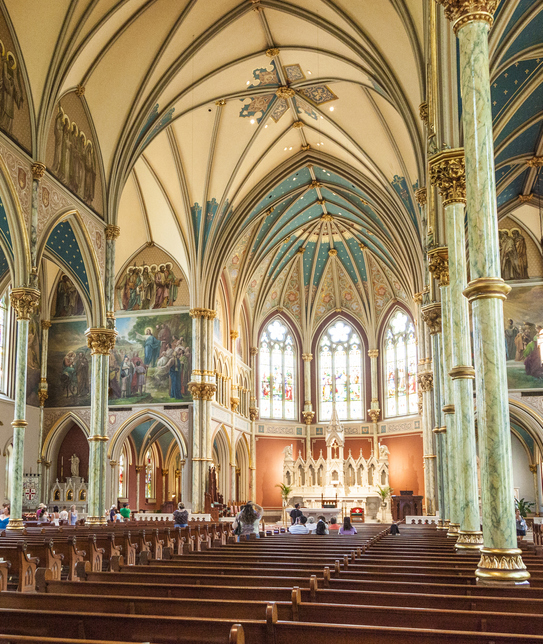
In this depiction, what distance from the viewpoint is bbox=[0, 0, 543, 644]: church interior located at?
7.76 metres

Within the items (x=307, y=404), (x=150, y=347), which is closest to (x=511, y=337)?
(x=150, y=347)

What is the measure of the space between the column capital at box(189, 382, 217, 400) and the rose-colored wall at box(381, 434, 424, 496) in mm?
14118

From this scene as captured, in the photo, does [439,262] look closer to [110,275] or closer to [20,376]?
[20,376]

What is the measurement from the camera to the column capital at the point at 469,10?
8453 millimetres

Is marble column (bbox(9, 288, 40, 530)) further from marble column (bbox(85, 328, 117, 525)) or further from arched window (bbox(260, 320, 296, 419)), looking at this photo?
arched window (bbox(260, 320, 296, 419))

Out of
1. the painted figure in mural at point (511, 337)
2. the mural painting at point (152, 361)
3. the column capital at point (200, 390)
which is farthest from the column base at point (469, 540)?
the mural painting at point (152, 361)

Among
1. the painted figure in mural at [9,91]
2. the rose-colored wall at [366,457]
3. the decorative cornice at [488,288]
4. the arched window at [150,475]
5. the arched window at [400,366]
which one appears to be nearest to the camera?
the decorative cornice at [488,288]

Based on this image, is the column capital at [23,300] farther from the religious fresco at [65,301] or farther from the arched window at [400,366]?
the arched window at [400,366]

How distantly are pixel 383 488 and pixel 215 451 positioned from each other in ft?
29.0

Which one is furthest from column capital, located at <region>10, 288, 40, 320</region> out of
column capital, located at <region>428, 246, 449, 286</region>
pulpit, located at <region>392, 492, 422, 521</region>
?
pulpit, located at <region>392, 492, 422, 521</region>

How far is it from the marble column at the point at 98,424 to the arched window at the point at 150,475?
17.1 metres

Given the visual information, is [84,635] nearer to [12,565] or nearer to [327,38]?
[12,565]

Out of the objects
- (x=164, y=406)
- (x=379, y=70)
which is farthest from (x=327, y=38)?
(x=164, y=406)

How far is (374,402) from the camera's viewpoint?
41250 mm
